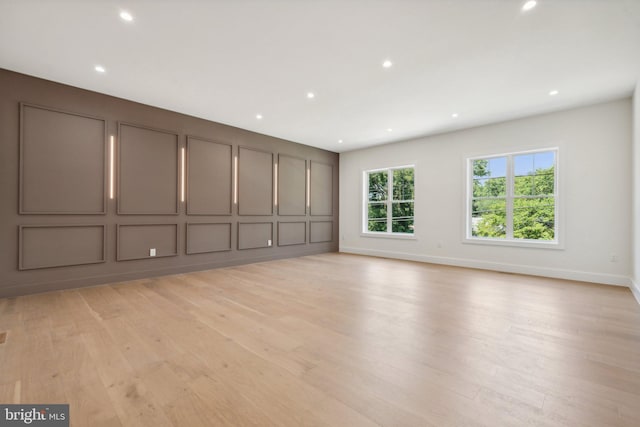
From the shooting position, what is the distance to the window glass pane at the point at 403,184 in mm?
6559

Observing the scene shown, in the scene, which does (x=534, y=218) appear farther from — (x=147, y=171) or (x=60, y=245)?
(x=60, y=245)

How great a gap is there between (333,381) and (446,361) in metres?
0.82

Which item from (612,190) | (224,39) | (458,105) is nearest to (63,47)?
(224,39)

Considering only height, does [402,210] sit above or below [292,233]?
above

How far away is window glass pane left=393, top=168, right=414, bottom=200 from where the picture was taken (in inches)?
258

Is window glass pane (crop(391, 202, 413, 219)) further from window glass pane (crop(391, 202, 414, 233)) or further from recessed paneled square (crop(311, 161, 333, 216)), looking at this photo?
recessed paneled square (crop(311, 161, 333, 216))

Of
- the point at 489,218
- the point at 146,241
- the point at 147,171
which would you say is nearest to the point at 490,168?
the point at 489,218

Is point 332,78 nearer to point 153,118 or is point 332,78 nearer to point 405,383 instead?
point 153,118

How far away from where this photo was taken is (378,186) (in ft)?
23.7

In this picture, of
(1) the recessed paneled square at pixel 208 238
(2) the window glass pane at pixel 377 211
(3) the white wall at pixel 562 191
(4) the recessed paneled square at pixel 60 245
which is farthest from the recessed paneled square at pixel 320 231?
(4) the recessed paneled square at pixel 60 245

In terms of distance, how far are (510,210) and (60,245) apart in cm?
712

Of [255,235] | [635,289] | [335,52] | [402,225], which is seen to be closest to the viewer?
[335,52]

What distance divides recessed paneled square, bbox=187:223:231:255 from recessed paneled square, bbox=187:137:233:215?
0.85 feet

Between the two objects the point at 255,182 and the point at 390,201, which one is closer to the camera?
the point at 255,182
